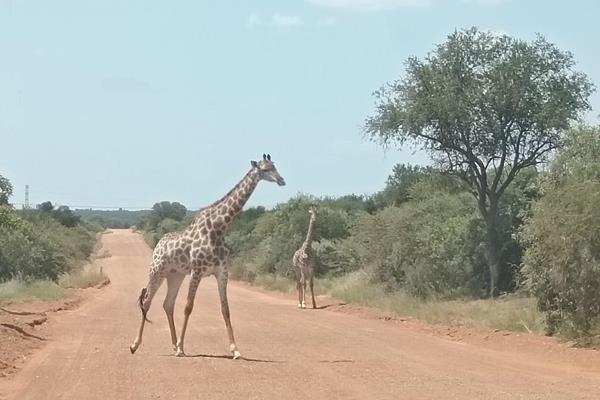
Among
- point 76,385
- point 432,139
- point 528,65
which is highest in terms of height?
point 528,65

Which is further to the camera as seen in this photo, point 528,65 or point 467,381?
point 528,65

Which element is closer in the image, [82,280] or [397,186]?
[82,280]

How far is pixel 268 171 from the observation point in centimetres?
1931

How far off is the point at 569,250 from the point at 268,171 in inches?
257

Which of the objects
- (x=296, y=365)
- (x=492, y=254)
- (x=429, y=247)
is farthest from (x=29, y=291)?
(x=296, y=365)

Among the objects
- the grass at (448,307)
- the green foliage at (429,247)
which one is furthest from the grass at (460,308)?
the green foliage at (429,247)

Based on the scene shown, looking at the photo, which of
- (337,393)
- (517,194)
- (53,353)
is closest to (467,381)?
(337,393)

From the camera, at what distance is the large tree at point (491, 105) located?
107 feet

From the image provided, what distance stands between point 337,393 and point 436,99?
2073 centimetres

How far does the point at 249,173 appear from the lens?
1956cm

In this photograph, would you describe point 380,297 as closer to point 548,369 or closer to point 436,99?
point 436,99

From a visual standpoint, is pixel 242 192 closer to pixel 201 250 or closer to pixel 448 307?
pixel 201 250

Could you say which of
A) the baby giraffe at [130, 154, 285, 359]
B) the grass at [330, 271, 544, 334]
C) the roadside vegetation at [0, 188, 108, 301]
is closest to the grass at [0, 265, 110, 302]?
the roadside vegetation at [0, 188, 108, 301]

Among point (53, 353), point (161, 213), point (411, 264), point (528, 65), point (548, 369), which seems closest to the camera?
point (548, 369)
